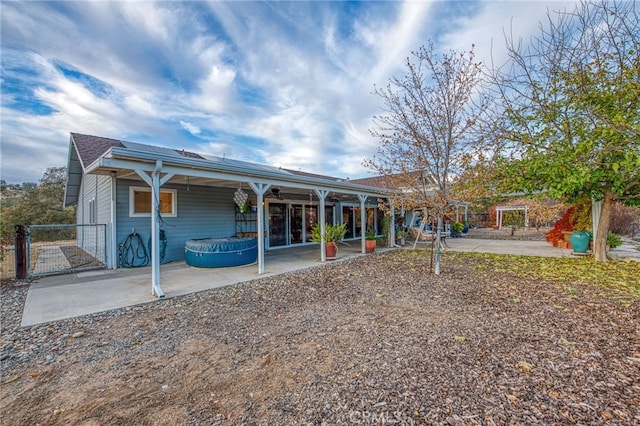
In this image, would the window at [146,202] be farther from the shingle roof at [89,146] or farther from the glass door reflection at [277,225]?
the glass door reflection at [277,225]

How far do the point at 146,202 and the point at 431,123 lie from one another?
25.0ft

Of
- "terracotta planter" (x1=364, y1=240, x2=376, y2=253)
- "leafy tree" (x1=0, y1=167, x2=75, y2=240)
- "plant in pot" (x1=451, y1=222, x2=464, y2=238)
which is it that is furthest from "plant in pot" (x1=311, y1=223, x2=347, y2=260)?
"leafy tree" (x1=0, y1=167, x2=75, y2=240)

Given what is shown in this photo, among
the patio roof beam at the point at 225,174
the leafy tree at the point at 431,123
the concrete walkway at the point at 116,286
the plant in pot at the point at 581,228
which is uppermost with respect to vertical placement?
the leafy tree at the point at 431,123

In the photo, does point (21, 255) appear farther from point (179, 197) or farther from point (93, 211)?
point (93, 211)

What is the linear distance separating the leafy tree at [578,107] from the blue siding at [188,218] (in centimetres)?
811

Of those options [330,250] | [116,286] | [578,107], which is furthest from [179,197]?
[578,107]

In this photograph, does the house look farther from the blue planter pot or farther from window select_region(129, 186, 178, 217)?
the blue planter pot

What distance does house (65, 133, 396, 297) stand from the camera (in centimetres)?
516

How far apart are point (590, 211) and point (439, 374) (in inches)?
444

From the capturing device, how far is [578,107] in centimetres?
640

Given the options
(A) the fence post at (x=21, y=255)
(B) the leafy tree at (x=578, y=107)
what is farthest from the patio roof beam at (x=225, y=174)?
(B) the leafy tree at (x=578, y=107)

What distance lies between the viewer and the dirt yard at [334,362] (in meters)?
2.01

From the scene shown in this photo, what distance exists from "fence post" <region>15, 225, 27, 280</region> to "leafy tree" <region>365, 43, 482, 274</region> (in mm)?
8217

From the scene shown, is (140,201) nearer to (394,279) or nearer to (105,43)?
(105,43)
